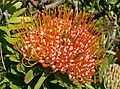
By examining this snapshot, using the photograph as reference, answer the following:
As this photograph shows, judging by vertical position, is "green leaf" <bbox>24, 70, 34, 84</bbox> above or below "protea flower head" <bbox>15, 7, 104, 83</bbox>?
below

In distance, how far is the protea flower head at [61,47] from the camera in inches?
111

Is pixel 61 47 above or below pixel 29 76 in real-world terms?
above

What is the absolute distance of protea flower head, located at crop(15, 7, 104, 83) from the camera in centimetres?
281

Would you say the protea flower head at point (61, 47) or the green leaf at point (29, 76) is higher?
the protea flower head at point (61, 47)

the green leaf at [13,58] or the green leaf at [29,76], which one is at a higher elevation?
→ the green leaf at [13,58]

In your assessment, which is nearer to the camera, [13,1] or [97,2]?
[13,1]

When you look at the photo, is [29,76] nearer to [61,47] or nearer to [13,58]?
[13,58]

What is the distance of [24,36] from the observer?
2.84 m

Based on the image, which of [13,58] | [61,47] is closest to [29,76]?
[13,58]

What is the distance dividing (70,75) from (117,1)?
4.59ft

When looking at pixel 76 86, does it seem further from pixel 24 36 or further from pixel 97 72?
pixel 24 36

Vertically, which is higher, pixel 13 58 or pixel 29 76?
pixel 13 58

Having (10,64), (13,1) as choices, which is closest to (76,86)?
(10,64)

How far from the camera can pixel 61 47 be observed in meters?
2.85
